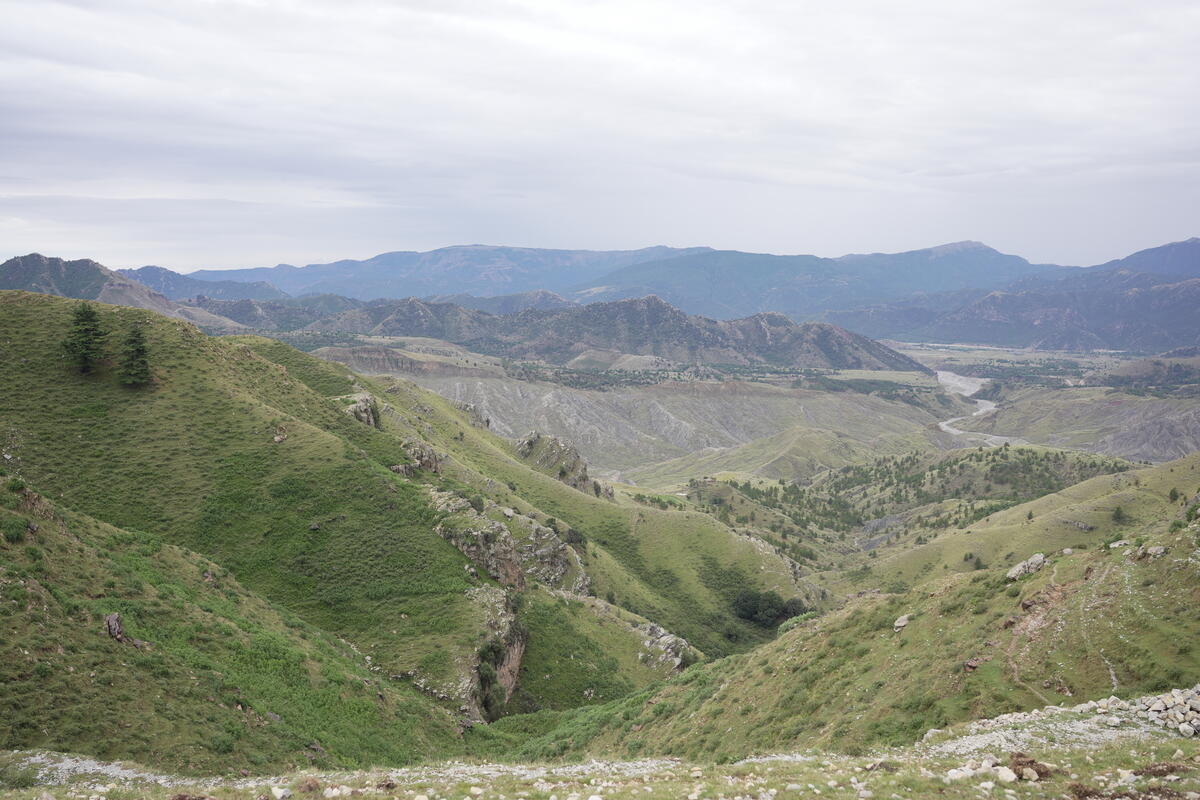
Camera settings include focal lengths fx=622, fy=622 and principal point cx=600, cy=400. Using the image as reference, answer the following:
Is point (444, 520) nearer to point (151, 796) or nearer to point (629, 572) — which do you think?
point (151, 796)

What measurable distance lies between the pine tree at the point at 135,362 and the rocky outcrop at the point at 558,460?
252 feet

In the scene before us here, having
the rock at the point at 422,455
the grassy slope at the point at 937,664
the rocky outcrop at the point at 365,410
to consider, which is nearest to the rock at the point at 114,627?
the grassy slope at the point at 937,664

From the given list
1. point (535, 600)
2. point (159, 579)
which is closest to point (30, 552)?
point (159, 579)

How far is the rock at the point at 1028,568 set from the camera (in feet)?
82.3

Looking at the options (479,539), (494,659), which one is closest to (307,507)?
(479,539)

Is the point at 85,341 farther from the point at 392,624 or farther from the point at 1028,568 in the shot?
the point at 1028,568

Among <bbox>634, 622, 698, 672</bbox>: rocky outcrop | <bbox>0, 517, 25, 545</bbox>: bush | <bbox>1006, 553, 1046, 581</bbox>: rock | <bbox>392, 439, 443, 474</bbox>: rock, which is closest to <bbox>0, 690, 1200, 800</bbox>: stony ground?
<bbox>1006, 553, 1046, 581</bbox>: rock

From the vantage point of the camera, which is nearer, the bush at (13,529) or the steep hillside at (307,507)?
the bush at (13,529)

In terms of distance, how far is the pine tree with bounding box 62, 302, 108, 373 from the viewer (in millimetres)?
54562

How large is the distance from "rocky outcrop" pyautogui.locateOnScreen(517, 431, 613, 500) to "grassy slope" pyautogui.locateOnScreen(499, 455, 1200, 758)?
91.3 meters

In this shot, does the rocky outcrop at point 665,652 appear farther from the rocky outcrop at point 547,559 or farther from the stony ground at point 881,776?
the stony ground at point 881,776

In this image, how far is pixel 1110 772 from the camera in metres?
14.0

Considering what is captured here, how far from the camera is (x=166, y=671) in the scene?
24.4m

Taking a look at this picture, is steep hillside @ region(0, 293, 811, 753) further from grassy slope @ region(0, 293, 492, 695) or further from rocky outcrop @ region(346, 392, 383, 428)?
rocky outcrop @ region(346, 392, 383, 428)
